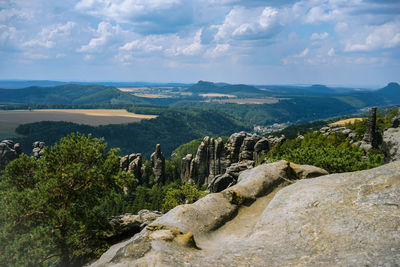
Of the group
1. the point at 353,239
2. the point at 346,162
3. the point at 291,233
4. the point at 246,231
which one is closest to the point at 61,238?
the point at 246,231

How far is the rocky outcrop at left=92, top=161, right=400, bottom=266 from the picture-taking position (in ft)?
37.8

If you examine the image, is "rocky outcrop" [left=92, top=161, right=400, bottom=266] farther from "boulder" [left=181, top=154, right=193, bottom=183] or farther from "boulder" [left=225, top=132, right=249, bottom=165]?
"boulder" [left=181, top=154, right=193, bottom=183]

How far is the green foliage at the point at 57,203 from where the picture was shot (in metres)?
22.7

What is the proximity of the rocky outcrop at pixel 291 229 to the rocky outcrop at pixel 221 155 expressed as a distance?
221 feet

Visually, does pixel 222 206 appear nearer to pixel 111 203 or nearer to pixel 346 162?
pixel 346 162

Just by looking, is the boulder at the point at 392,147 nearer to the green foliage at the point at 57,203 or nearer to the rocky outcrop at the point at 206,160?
the green foliage at the point at 57,203

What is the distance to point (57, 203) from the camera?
25.1 metres

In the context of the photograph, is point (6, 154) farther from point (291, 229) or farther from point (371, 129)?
point (371, 129)

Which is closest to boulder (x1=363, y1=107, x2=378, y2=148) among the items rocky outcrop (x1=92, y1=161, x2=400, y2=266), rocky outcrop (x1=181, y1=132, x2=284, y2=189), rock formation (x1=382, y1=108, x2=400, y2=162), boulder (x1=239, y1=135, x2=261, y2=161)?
rocky outcrop (x1=181, y1=132, x2=284, y2=189)

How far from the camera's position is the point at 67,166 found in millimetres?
24578

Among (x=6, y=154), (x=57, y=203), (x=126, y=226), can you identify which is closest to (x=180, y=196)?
(x=126, y=226)

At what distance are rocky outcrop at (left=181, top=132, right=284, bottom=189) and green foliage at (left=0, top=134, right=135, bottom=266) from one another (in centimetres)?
6021

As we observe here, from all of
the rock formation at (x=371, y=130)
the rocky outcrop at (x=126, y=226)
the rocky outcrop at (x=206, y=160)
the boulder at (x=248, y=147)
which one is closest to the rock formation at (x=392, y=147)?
the rocky outcrop at (x=126, y=226)

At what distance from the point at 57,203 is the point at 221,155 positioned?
226 feet
